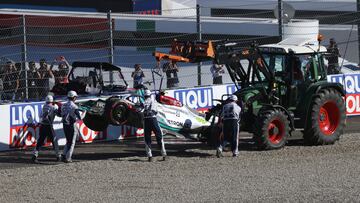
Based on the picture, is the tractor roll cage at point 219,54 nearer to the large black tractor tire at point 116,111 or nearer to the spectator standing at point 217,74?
the large black tractor tire at point 116,111

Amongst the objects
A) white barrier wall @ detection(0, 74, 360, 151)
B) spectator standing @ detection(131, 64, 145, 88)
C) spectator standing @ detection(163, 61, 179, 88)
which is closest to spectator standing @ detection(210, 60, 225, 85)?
white barrier wall @ detection(0, 74, 360, 151)

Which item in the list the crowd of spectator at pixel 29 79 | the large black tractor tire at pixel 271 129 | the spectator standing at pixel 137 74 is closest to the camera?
the large black tractor tire at pixel 271 129

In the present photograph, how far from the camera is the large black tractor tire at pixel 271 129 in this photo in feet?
62.8

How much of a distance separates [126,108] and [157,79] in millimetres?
5614

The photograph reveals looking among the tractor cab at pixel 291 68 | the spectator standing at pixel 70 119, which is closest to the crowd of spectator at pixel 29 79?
the spectator standing at pixel 70 119

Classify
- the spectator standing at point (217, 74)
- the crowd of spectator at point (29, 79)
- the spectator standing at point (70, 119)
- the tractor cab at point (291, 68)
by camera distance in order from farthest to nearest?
1. the spectator standing at point (217, 74)
2. the crowd of spectator at point (29, 79)
3. the tractor cab at point (291, 68)
4. the spectator standing at point (70, 119)

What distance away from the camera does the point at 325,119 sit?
67.2 ft

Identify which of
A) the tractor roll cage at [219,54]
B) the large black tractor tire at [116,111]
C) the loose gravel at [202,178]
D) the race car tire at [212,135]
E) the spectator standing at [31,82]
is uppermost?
the tractor roll cage at [219,54]

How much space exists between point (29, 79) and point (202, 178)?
24.5ft

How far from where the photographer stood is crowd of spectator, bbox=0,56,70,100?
72.6 ft

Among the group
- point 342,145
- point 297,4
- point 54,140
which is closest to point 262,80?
point 342,145

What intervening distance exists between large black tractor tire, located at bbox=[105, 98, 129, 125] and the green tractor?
1771mm

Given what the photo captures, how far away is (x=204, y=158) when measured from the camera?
18.8m

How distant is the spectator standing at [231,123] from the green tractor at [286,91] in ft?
1.73
